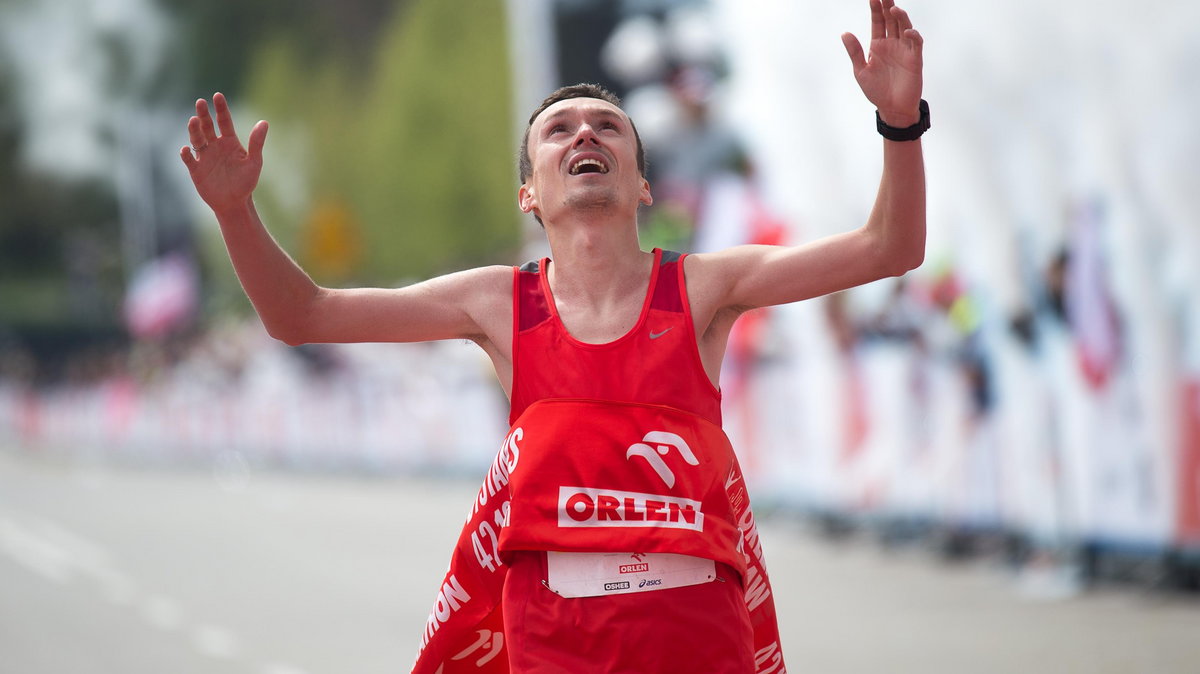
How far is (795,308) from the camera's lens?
14.9m

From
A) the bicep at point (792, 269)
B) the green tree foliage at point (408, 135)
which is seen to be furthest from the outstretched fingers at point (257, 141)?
the green tree foliage at point (408, 135)

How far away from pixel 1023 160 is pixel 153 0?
4682cm

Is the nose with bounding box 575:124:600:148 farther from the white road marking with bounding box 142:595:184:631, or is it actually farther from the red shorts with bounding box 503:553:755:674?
the white road marking with bounding box 142:595:184:631

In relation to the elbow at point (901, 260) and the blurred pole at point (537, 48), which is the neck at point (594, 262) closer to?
the elbow at point (901, 260)

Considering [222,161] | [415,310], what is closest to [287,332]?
[415,310]

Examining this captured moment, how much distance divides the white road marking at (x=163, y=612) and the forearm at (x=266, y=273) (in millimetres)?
7833

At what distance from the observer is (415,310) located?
3.86 metres

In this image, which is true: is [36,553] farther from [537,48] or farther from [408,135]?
[408,135]

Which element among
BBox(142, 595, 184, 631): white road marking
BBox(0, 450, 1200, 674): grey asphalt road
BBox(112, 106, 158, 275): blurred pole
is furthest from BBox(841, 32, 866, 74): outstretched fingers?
BBox(112, 106, 158, 275): blurred pole

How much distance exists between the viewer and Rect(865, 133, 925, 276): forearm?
3.58 m

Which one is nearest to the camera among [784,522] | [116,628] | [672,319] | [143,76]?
[672,319]

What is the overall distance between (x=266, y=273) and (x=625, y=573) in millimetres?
942

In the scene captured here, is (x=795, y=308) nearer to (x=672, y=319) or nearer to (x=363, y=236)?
(x=672, y=319)

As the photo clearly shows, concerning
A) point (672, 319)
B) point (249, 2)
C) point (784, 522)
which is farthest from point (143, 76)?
point (672, 319)
